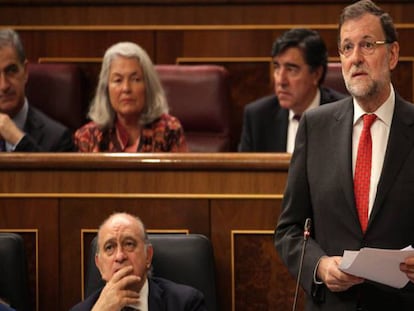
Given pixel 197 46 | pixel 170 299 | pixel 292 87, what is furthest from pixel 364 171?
pixel 197 46

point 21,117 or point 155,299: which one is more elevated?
point 21,117

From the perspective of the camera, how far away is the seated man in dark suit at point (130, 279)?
57.6 inches

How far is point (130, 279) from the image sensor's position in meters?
1.47

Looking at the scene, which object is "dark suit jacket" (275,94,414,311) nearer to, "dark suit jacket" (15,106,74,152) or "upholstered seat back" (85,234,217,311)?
"upholstered seat back" (85,234,217,311)

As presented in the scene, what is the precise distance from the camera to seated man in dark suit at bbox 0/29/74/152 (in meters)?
2.00

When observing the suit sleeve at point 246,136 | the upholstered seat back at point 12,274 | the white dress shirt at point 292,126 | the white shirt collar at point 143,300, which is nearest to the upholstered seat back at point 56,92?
the suit sleeve at point 246,136

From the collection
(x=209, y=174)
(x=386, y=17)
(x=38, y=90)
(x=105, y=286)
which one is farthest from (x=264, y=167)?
(x=38, y=90)

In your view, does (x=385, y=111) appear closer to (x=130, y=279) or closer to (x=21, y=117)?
(x=130, y=279)

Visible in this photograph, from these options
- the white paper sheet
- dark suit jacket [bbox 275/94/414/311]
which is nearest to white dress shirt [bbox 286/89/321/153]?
dark suit jacket [bbox 275/94/414/311]

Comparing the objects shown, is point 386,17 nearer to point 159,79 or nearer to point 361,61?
point 361,61

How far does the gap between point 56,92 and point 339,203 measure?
3.81ft

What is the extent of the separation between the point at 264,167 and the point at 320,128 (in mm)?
359

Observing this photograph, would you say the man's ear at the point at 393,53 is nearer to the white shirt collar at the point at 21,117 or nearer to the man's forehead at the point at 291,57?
the man's forehead at the point at 291,57

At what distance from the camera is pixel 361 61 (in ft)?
4.01
